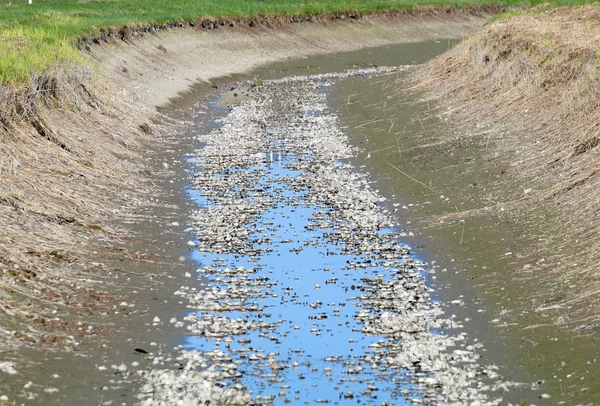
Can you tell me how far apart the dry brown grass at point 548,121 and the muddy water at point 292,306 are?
2.50 feet

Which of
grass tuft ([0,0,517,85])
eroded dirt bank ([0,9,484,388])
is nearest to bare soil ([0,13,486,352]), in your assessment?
eroded dirt bank ([0,9,484,388])

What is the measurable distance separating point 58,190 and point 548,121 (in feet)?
34.4

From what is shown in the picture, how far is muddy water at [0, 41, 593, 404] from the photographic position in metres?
10.2

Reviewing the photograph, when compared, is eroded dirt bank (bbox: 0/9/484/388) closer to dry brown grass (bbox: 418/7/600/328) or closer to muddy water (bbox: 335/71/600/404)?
Answer: muddy water (bbox: 335/71/600/404)

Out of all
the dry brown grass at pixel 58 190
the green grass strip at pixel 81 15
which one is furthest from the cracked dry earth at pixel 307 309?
the green grass strip at pixel 81 15

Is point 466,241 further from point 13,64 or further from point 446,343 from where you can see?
point 13,64

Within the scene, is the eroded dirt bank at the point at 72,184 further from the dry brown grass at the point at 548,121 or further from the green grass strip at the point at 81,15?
the dry brown grass at the point at 548,121

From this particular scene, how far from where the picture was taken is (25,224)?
47.2ft

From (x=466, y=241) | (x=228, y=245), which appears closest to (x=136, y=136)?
(x=228, y=245)

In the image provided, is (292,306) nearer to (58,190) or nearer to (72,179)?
(58,190)

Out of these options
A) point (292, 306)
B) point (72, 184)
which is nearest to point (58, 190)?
point (72, 184)

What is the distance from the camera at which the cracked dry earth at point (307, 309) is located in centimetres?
1015

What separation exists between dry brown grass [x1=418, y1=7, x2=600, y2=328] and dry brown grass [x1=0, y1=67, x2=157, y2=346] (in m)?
6.03

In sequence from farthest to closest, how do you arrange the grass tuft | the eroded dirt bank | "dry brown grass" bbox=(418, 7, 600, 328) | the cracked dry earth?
the grass tuft, "dry brown grass" bbox=(418, 7, 600, 328), the eroded dirt bank, the cracked dry earth
